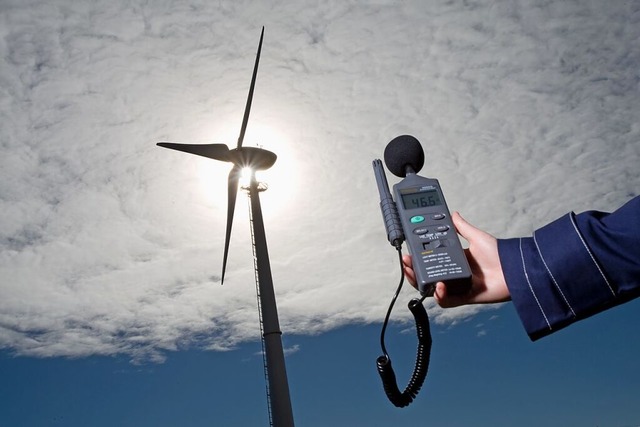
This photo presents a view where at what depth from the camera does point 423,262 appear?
4.02m

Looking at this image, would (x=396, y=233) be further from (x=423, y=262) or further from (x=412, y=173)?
(x=412, y=173)

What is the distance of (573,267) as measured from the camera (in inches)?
117

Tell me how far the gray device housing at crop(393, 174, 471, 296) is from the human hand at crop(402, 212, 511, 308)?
8 centimetres

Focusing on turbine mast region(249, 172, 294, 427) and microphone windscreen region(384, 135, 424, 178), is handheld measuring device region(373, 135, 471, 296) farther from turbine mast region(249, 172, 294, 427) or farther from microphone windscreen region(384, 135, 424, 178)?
turbine mast region(249, 172, 294, 427)

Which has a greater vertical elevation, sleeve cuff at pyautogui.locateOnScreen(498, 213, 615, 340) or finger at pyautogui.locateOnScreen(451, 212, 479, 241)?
finger at pyautogui.locateOnScreen(451, 212, 479, 241)

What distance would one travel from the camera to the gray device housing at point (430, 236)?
391 centimetres

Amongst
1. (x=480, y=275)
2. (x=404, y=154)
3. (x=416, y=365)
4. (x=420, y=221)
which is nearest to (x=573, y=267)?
(x=480, y=275)

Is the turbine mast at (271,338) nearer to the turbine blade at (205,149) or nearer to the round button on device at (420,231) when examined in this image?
the turbine blade at (205,149)

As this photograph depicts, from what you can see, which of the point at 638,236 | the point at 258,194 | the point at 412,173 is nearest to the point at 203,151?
the point at 258,194

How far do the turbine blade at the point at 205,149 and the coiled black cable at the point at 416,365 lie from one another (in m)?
30.7

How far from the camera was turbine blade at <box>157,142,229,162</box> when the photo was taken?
3297 centimetres

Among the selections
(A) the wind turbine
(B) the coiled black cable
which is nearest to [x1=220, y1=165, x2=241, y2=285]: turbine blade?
(A) the wind turbine

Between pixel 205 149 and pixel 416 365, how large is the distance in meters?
34.1

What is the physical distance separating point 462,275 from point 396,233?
72 centimetres
